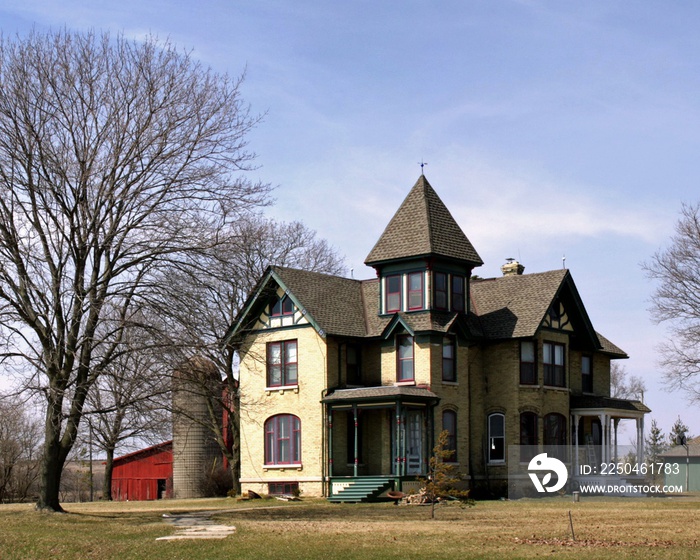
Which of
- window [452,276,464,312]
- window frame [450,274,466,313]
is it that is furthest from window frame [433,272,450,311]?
window [452,276,464,312]

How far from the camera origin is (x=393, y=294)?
4275 cm

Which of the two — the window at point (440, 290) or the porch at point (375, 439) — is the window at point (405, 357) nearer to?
the porch at point (375, 439)

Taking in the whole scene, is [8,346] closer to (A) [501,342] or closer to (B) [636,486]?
(A) [501,342]

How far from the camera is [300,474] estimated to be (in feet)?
137

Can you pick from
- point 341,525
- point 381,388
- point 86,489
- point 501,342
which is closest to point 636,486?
point 501,342

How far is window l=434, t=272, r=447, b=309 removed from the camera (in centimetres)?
4178

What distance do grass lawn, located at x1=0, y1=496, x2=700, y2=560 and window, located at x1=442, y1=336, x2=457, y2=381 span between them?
8.36m

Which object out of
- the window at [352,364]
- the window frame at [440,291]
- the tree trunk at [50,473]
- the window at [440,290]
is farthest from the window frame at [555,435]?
the tree trunk at [50,473]

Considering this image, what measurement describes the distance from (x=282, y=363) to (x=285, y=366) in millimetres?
190

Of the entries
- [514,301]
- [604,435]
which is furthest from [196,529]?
[604,435]

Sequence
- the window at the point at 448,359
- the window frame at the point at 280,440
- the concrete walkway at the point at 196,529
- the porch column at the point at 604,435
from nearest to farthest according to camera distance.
A: 1. the concrete walkway at the point at 196,529
2. the window at the point at 448,359
3. the window frame at the point at 280,440
4. the porch column at the point at 604,435

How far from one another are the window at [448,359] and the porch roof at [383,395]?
1.70 metres

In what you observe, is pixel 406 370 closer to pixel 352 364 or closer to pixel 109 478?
pixel 352 364

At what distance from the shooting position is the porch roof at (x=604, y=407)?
45.0m
